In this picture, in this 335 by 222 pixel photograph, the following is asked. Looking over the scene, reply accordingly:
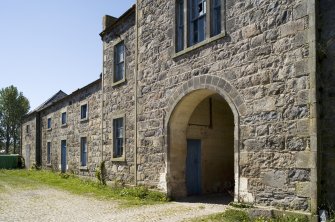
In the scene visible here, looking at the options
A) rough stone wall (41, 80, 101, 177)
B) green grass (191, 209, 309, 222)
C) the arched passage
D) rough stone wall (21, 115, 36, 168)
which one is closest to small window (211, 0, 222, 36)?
the arched passage

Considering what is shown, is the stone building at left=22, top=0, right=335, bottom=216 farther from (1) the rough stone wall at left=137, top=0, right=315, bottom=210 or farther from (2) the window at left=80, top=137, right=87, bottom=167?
(2) the window at left=80, top=137, right=87, bottom=167

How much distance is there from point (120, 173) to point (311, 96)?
25.8 ft

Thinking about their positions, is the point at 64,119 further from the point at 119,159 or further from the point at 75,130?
the point at 119,159

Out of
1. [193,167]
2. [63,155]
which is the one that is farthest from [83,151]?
[193,167]

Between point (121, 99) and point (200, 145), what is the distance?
3.66 m

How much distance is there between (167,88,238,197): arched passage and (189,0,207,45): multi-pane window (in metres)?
1.48

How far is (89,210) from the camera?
8648 mm

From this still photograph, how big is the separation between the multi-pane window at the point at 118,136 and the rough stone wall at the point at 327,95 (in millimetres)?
7846

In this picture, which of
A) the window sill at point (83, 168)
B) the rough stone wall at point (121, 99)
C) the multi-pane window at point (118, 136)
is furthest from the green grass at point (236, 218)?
the window sill at point (83, 168)

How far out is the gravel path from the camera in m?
7.67

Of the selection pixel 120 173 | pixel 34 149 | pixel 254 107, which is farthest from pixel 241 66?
pixel 34 149

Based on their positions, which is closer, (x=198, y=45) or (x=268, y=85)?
(x=268, y=85)

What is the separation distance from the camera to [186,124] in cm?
1006

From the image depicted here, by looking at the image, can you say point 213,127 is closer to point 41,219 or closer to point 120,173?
point 120,173
